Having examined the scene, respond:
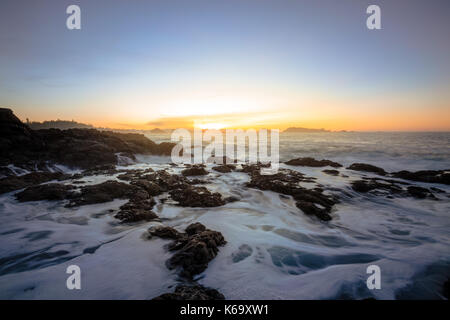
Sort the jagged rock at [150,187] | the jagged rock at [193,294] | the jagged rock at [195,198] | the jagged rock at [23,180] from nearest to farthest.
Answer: the jagged rock at [193,294] → the jagged rock at [195,198] → the jagged rock at [23,180] → the jagged rock at [150,187]

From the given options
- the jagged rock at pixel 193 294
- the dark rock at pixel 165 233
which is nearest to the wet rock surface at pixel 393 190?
the dark rock at pixel 165 233

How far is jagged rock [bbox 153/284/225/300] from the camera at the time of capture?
236cm

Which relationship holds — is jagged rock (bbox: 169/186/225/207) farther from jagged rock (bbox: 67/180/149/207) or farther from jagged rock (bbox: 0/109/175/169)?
jagged rock (bbox: 0/109/175/169)

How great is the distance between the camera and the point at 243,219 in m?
5.43

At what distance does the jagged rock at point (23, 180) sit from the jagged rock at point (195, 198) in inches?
214

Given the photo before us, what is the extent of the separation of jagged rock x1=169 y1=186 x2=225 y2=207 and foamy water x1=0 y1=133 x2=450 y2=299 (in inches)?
11.8

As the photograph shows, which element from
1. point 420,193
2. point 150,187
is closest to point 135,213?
point 150,187

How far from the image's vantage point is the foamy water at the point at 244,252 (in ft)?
9.50

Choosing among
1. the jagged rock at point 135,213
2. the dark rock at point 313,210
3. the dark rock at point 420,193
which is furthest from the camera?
the dark rock at point 420,193

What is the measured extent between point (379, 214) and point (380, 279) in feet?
12.6

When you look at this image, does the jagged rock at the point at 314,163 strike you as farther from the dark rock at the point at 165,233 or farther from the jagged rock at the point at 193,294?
the jagged rock at the point at 193,294

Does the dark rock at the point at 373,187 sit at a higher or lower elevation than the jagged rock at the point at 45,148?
lower

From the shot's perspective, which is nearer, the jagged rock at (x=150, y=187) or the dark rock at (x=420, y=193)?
the jagged rock at (x=150, y=187)
